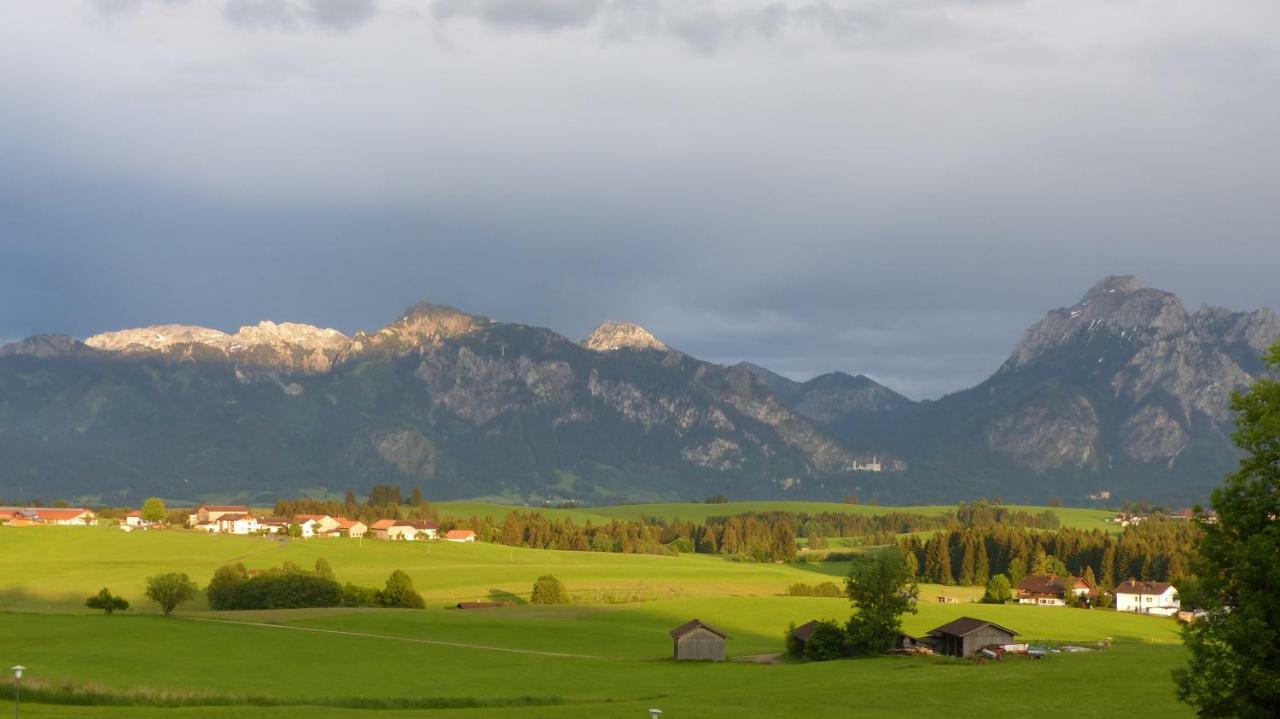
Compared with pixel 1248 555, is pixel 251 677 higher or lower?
lower

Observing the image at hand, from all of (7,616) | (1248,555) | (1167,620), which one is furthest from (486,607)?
(1248,555)

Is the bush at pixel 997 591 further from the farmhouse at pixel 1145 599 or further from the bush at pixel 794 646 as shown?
the bush at pixel 794 646

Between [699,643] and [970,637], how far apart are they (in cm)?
2104

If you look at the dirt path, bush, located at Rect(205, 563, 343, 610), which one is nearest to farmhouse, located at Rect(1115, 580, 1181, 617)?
the dirt path

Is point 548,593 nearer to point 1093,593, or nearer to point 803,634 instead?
point 803,634

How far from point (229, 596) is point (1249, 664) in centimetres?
10753

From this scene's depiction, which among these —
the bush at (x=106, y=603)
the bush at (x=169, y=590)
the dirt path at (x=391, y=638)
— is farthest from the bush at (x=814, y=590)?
the bush at (x=106, y=603)

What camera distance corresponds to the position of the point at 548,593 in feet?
459

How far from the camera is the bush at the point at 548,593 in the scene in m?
140

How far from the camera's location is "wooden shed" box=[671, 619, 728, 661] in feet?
301

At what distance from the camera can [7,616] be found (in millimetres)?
102062

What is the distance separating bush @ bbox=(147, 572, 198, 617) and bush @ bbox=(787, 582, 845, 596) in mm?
69771

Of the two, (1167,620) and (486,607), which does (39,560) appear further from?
(1167,620)

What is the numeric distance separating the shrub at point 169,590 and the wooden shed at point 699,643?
4837 centimetres
